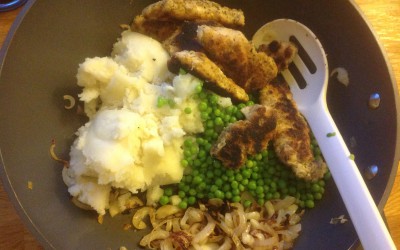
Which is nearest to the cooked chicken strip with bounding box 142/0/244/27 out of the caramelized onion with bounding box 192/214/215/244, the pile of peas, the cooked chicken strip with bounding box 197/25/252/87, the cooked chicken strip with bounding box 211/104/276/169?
the cooked chicken strip with bounding box 197/25/252/87

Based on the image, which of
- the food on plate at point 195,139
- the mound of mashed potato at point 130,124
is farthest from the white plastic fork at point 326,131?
the mound of mashed potato at point 130,124

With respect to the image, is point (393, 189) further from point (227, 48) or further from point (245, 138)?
point (227, 48)

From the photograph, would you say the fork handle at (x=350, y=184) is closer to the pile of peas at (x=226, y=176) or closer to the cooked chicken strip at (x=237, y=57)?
the pile of peas at (x=226, y=176)

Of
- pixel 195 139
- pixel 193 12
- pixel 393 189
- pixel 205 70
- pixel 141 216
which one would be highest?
pixel 193 12

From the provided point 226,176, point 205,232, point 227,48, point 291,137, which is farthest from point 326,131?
point 205,232

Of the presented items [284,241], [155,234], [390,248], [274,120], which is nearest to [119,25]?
[274,120]

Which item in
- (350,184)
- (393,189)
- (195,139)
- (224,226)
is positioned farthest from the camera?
(393,189)

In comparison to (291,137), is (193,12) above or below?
above

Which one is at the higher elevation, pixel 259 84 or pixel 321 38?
pixel 321 38

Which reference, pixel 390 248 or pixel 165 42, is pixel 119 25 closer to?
pixel 165 42
